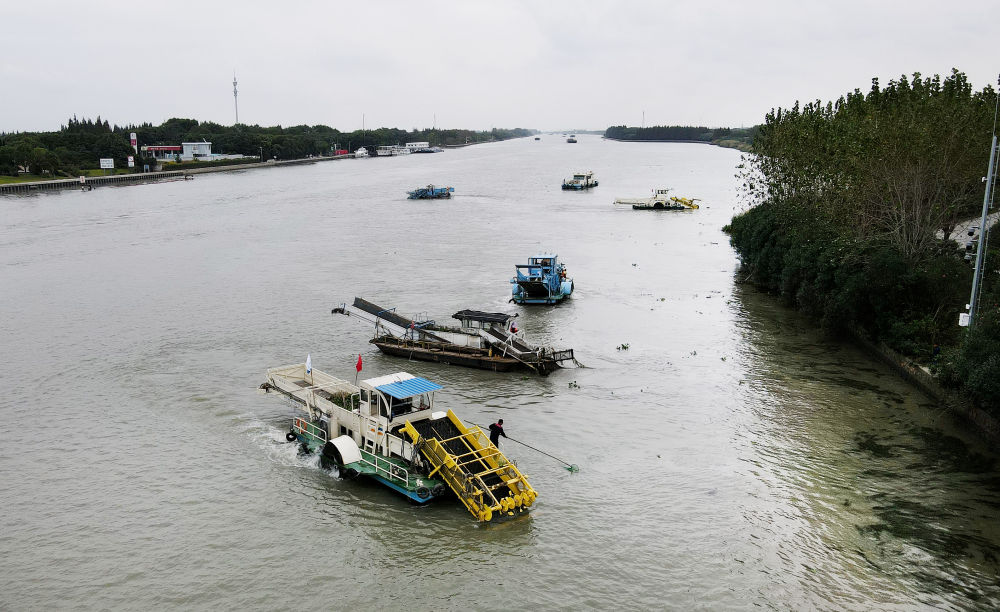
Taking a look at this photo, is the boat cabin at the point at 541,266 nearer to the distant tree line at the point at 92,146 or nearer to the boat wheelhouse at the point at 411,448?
the boat wheelhouse at the point at 411,448

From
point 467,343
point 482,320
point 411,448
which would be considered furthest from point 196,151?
point 411,448

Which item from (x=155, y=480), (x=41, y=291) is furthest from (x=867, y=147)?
(x=41, y=291)

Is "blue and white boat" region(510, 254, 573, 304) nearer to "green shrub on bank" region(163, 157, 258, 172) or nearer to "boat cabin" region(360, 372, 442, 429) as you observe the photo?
"boat cabin" region(360, 372, 442, 429)

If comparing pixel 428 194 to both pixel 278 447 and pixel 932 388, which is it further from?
pixel 932 388

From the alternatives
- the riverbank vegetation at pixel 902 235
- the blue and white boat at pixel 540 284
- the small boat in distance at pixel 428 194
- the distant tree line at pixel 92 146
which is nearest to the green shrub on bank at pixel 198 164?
the distant tree line at pixel 92 146

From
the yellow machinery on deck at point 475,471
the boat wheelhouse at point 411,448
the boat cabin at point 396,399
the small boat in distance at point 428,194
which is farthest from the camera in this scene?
the small boat in distance at point 428,194

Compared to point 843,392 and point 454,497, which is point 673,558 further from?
point 843,392

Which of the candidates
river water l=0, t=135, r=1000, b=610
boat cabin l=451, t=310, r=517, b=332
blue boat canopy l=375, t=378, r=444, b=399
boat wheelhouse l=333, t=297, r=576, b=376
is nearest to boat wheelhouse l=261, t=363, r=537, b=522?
blue boat canopy l=375, t=378, r=444, b=399
